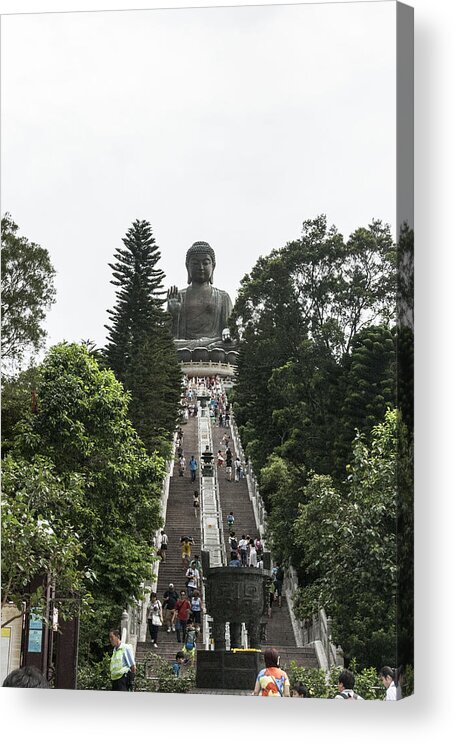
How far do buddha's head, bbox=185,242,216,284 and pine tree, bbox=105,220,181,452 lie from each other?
32cm

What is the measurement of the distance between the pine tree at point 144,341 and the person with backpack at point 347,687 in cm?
311

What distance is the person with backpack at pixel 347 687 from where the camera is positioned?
998 centimetres

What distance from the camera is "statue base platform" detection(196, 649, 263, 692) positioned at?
1052 centimetres

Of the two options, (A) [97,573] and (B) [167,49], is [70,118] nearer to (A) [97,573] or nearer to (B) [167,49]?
(B) [167,49]

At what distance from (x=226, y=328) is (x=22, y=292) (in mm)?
1759

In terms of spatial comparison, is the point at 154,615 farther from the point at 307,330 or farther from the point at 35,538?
the point at 307,330

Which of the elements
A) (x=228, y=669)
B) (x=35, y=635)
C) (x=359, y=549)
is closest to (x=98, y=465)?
(x=35, y=635)

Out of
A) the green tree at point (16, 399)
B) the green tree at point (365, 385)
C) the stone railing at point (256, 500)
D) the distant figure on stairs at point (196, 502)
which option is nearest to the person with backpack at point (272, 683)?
the stone railing at point (256, 500)

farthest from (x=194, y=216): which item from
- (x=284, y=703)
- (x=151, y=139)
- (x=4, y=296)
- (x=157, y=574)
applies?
(x=284, y=703)

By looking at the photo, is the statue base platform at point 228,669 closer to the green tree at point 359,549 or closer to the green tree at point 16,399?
the green tree at point 359,549

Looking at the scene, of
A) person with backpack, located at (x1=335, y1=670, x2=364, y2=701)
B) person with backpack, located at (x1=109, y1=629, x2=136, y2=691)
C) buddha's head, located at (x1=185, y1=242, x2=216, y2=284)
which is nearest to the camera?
person with backpack, located at (x1=335, y1=670, x2=364, y2=701)

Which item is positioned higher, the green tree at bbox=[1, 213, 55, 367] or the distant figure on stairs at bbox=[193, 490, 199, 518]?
the green tree at bbox=[1, 213, 55, 367]

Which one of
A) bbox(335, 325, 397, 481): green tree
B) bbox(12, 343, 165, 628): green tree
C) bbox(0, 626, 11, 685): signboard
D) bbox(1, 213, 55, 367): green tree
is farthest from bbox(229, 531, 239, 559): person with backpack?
bbox(1, 213, 55, 367): green tree

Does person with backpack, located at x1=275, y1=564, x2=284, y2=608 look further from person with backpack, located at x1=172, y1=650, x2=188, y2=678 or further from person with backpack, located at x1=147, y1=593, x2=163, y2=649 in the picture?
person with backpack, located at x1=172, y1=650, x2=188, y2=678
